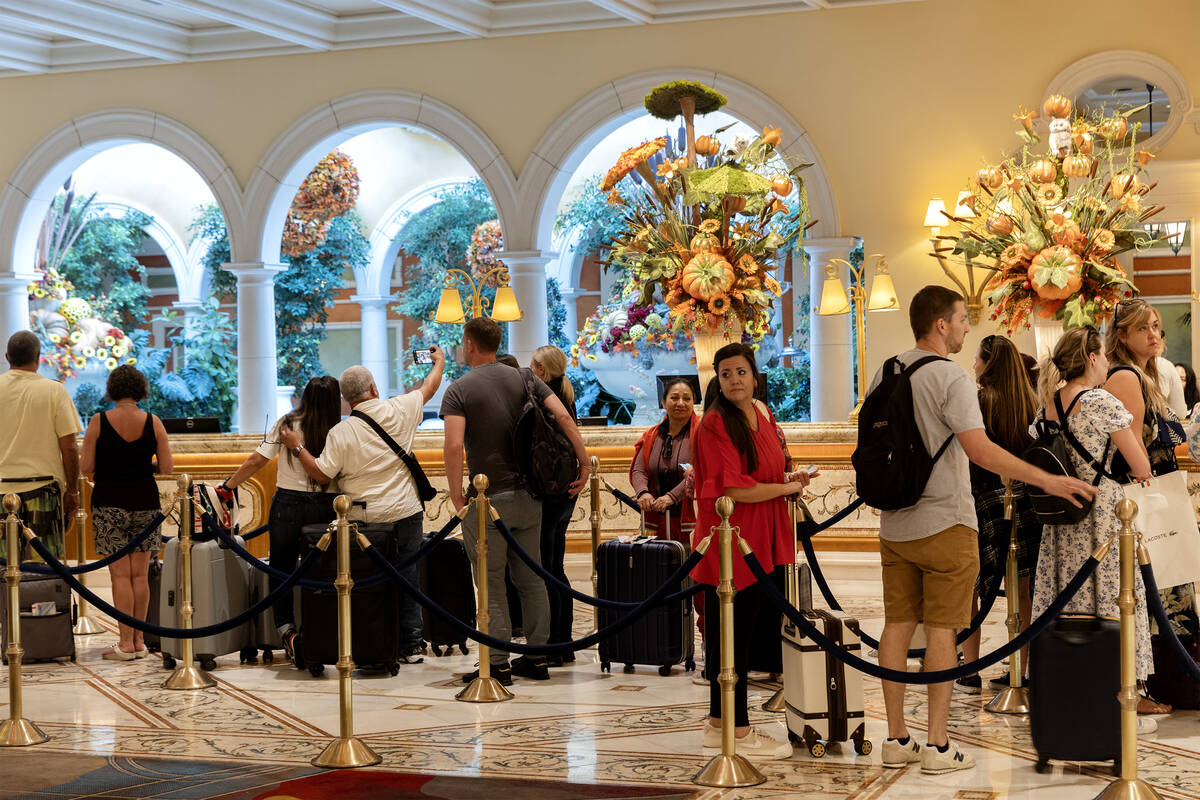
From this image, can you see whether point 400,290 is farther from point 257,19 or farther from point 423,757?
point 423,757

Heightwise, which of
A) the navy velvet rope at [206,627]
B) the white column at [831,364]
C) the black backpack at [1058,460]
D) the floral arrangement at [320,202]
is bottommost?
the navy velvet rope at [206,627]

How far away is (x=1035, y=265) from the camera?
6.80 meters

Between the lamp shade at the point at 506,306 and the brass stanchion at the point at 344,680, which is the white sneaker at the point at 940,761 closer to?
the brass stanchion at the point at 344,680

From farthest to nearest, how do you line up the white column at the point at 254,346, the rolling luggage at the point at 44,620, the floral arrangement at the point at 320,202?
the floral arrangement at the point at 320,202, the white column at the point at 254,346, the rolling luggage at the point at 44,620

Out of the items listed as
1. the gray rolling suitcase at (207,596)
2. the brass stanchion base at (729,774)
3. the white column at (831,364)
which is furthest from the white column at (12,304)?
the brass stanchion base at (729,774)

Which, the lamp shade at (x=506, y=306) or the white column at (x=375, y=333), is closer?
the lamp shade at (x=506, y=306)

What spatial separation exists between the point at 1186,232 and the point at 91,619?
8242 mm

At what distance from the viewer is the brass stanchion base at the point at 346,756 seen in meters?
5.06

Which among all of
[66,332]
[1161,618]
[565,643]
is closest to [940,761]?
[1161,618]

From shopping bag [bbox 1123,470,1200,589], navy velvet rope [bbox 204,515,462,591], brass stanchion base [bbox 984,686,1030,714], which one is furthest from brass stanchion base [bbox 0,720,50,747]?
shopping bag [bbox 1123,470,1200,589]

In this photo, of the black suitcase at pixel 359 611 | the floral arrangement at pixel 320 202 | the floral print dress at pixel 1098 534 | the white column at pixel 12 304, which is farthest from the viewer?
the floral arrangement at pixel 320 202

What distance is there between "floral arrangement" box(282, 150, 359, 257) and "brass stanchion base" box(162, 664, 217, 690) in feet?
34.7

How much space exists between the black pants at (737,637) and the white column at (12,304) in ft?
33.1

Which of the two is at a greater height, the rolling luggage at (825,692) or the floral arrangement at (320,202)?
the floral arrangement at (320,202)
